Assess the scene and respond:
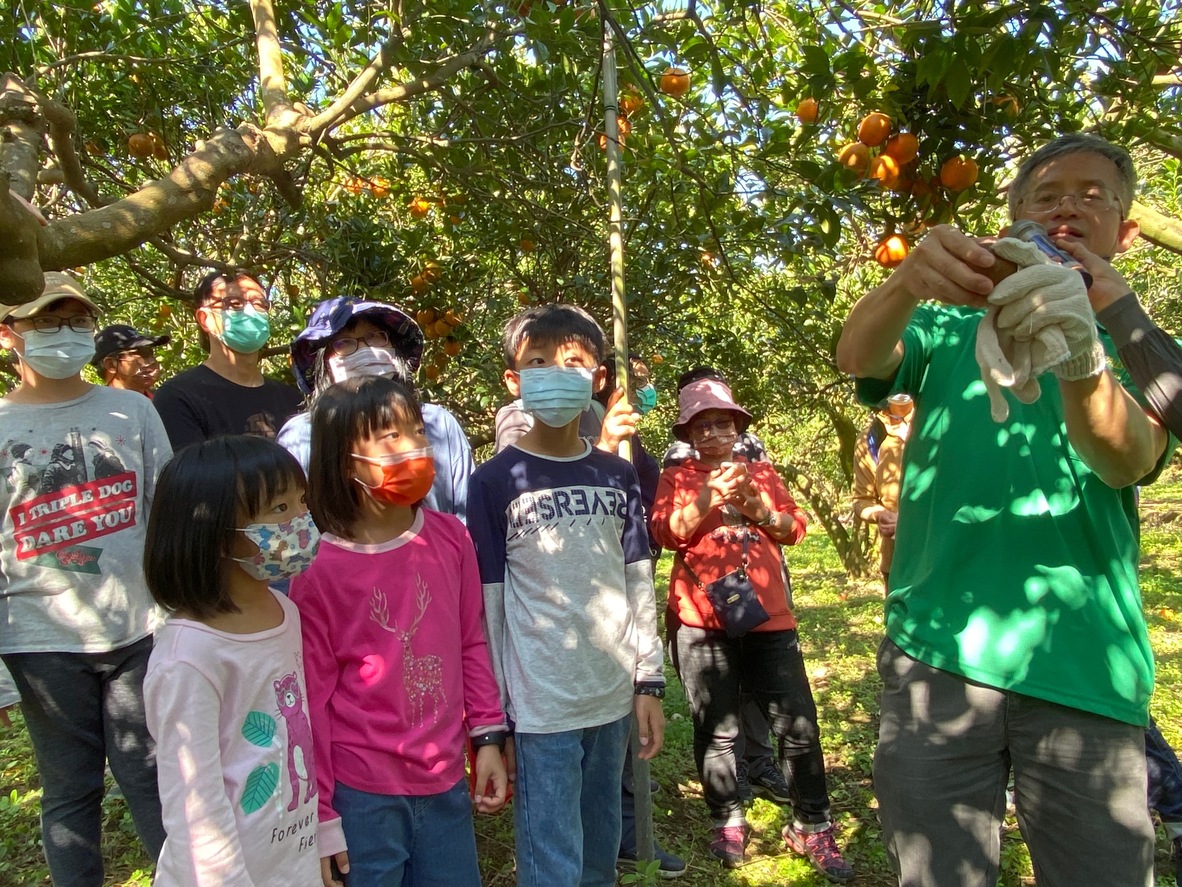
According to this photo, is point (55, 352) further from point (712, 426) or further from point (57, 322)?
point (712, 426)

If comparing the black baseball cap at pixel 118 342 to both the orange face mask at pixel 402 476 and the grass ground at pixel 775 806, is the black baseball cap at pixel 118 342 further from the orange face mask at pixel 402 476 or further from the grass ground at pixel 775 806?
the orange face mask at pixel 402 476

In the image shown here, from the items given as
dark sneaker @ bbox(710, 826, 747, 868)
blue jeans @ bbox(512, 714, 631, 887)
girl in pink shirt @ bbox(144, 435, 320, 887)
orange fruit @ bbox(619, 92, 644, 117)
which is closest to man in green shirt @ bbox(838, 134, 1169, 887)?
blue jeans @ bbox(512, 714, 631, 887)

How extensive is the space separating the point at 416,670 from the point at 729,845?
1.72 m

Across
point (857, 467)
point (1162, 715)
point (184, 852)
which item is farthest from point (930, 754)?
point (1162, 715)

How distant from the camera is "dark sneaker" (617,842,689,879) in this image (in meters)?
2.84

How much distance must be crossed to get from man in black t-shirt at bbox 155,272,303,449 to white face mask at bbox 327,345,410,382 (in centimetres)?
54

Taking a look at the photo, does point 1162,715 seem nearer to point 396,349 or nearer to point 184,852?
point 396,349

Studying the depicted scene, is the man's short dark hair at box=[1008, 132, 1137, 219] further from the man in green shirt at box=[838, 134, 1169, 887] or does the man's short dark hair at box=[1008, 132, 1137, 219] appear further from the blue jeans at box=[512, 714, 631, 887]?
the blue jeans at box=[512, 714, 631, 887]

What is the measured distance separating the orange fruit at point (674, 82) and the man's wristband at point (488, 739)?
3.12m

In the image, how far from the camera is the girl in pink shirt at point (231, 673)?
147cm

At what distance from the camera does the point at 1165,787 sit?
8.91ft

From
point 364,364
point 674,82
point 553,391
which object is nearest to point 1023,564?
point 553,391

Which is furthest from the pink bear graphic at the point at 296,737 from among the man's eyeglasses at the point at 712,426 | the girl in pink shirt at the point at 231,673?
the man's eyeglasses at the point at 712,426

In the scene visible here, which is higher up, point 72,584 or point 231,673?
point 72,584
